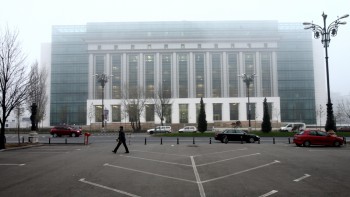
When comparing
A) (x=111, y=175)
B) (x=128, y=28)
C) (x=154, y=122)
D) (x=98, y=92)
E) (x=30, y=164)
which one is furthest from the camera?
(x=128, y=28)

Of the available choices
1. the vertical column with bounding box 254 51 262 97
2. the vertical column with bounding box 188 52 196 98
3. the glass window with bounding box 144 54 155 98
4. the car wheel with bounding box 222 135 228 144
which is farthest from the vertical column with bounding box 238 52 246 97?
the car wheel with bounding box 222 135 228 144

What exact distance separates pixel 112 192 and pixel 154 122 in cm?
6959

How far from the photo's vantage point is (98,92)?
91688mm

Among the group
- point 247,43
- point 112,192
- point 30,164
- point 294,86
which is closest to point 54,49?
point 247,43

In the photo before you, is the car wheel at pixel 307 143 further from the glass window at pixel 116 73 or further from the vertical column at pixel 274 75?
the glass window at pixel 116 73

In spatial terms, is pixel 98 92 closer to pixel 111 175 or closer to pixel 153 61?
pixel 153 61

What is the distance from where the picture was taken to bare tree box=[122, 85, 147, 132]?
65.4 m

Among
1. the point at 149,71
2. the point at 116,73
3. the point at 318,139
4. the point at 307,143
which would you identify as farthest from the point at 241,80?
the point at 307,143

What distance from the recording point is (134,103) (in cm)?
6594

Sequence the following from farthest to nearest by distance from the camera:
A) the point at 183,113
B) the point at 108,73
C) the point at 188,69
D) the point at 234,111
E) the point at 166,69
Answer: the point at 166,69 < the point at 188,69 < the point at 108,73 < the point at 234,111 < the point at 183,113

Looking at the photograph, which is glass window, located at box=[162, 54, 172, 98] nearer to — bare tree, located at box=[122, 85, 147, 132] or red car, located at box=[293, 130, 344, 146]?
bare tree, located at box=[122, 85, 147, 132]

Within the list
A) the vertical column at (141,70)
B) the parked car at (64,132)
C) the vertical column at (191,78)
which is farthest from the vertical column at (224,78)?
the parked car at (64,132)

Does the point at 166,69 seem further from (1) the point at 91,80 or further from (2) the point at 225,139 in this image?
(2) the point at 225,139

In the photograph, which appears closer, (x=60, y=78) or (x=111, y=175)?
(x=111, y=175)
